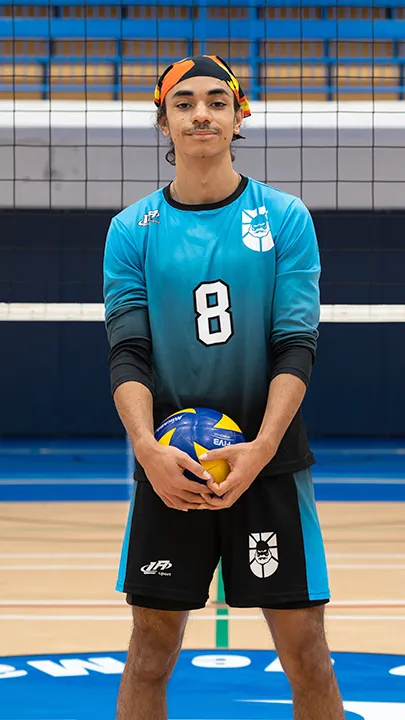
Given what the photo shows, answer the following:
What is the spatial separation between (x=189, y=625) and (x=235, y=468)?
2.84 meters

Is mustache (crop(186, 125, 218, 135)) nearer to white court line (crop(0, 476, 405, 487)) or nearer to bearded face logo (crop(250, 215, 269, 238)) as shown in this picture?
bearded face logo (crop(250, 215, 269, 238))

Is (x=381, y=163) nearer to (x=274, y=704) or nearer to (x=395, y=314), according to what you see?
(x=395, y=314)

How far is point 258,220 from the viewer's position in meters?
2.86

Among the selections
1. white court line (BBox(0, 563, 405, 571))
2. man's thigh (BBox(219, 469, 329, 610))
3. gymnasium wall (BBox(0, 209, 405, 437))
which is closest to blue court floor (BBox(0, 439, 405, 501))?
gymnasium wall (BBox(0, 209, 405, 437))

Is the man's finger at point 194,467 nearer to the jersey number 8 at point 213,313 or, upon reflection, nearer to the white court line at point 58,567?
the jersey number 8 at point 213,313

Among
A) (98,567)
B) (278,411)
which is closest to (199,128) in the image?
(278,411)

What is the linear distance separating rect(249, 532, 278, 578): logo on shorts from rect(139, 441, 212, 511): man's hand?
19 cm

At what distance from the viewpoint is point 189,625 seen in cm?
534

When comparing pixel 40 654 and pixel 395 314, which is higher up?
pixel 395 314

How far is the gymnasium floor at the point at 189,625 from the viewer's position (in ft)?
13.5

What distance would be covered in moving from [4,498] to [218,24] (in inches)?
304

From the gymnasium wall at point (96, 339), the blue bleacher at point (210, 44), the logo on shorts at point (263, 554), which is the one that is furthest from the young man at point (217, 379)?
the blue bleacher at point (210, 44)

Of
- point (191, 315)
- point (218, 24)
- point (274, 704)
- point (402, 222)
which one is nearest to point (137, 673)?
point (191, 315)

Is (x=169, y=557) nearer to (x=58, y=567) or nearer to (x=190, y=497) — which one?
(x=190, y=497)
